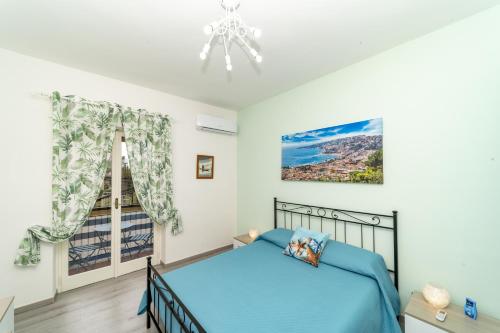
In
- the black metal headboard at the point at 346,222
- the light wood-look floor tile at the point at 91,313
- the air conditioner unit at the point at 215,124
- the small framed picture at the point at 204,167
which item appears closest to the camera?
the light wood-look floor tile at the point at 91,313

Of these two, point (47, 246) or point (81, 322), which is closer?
point (81, 322)

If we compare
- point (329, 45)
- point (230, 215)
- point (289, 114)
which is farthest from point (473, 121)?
point (230, 215)

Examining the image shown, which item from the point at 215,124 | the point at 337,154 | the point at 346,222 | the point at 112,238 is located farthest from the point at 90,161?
the point at 346,222

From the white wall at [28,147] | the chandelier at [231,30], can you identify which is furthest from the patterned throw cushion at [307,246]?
the white wall at [28,147]

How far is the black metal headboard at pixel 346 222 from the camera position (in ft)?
6.73

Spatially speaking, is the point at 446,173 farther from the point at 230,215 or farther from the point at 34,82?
the point at 34,82

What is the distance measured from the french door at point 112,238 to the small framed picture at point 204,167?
3.39 feet

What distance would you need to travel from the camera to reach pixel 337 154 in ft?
8.09

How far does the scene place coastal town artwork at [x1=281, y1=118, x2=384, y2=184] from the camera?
2180 mm

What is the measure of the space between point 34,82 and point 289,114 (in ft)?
10.2

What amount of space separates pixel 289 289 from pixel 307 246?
0.61 meters

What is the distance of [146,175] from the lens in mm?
2898

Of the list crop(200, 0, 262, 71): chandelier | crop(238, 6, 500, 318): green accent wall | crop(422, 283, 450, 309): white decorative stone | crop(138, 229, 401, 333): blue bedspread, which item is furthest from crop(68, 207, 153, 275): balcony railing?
crop(422, 283, 450, 309): white decorative stone

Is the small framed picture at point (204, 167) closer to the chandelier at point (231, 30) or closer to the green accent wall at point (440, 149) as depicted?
the chandelier at point (231, 30)
